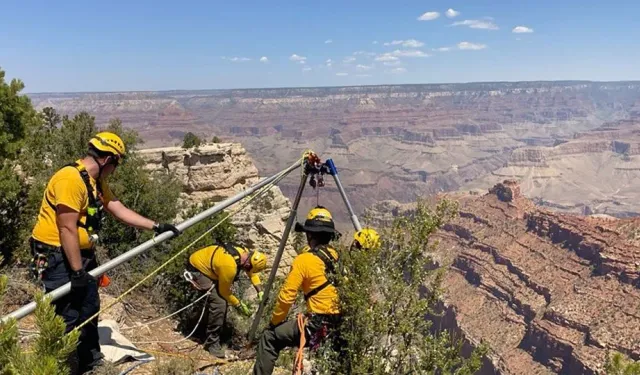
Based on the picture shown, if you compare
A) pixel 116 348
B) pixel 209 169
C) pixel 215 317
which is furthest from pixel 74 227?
pixel 209 169

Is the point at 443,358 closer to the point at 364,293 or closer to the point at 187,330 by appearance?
the point at 364,293

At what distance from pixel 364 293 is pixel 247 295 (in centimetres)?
917

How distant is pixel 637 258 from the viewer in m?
56.0

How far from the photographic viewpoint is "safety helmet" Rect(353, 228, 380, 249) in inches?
178

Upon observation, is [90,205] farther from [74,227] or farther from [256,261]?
[256,261]

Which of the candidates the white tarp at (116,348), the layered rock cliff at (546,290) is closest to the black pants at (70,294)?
the white tarp at (116,348)

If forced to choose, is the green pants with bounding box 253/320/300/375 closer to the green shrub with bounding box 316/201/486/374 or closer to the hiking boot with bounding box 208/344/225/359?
the green shrub with bounding box 316/201/486/374

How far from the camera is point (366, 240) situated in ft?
15.0

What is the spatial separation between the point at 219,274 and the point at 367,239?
153 inches

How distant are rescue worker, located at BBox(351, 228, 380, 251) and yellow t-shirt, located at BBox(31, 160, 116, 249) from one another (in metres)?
2.53

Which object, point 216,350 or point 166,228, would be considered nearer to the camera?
point 166,228

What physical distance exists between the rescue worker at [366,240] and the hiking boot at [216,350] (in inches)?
156

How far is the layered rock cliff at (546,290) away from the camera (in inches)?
1967

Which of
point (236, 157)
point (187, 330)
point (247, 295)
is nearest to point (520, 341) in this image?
point (236, 157)
